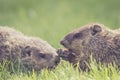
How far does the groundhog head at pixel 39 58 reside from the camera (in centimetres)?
883

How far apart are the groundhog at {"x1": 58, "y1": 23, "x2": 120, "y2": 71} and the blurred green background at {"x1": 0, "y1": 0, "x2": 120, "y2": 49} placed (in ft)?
17.9

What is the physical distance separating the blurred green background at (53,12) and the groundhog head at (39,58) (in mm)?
5561

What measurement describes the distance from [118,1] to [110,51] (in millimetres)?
11277

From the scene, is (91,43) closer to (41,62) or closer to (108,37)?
(108,37)


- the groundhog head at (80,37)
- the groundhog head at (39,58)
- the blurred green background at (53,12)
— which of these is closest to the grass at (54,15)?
the blurred green background at (53,12)

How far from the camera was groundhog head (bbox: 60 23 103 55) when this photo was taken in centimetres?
902

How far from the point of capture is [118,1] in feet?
64.7

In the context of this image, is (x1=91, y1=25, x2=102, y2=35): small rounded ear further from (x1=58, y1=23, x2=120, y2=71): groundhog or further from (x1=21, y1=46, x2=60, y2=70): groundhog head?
(x1=21, y1=46, x2=60, y2=70): groundhog head

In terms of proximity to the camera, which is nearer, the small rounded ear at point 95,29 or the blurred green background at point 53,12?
the small rounded ear at point 95,29

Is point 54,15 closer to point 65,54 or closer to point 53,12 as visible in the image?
point 53,12

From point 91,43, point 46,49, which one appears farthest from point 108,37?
point 46,49

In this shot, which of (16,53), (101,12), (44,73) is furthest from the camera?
(101,12)

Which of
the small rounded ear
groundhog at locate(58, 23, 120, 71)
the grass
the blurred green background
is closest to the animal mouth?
groundhog at locate(58, 23, 120, 71)

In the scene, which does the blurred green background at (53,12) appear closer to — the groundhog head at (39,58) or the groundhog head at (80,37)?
the groundhog head at (80,37)
